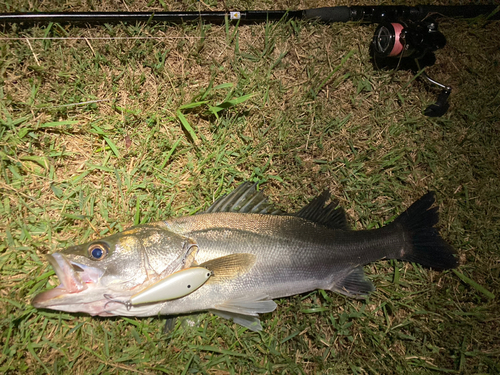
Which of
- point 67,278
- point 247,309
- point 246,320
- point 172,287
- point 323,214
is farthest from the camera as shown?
point 323,214

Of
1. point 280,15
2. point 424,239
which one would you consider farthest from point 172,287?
point 280,15

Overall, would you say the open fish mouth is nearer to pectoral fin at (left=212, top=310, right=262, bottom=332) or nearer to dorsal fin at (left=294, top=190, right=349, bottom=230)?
pectoral fin at (left=212, top=310, right=262, bottom=332)

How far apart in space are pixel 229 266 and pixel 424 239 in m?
1.89

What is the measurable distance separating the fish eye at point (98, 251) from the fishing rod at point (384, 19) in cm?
211

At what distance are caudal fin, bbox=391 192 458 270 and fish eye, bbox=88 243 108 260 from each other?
8.09ft

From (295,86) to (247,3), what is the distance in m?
1.01

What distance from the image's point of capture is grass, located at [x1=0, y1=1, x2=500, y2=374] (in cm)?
273

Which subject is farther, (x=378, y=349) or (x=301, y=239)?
(x=378, y=349)

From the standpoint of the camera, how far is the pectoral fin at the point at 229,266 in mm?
2365

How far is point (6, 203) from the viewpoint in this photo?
108 inches

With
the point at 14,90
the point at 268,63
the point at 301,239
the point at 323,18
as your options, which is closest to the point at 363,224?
the point at 301,239

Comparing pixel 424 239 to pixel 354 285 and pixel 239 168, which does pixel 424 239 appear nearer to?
pixel 354 285

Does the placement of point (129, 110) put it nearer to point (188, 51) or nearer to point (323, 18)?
point (188, 51)

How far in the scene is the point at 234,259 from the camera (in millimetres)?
2396
